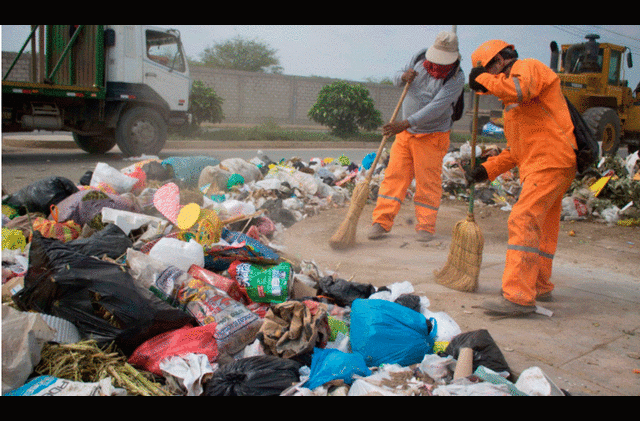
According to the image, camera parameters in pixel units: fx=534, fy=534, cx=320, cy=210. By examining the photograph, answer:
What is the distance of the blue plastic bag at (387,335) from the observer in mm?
2549

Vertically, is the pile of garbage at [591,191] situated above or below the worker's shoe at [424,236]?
above

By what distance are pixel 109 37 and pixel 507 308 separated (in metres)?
8.20

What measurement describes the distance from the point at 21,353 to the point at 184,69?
871 cm

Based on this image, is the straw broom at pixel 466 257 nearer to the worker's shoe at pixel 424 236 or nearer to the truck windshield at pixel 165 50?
the worker's shoe at pixel 424 236

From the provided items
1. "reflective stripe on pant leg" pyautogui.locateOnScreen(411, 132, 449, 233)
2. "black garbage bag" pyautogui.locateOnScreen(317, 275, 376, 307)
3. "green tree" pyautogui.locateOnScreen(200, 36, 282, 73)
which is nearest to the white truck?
"reflective stripe on pant leg" pyautogui.locateOnScreen(411, 132, 449, 233)

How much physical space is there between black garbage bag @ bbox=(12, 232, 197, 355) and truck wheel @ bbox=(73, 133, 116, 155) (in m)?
8.07

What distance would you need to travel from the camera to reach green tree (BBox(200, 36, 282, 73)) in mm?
30875

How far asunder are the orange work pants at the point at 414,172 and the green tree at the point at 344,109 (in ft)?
41.1

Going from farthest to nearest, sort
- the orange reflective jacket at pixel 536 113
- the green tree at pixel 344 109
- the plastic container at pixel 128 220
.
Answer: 1. the green tree at pixel 344 109
2. the plastic container at pixel 128 220
3. the orange reflective jacket at pixel 536 113

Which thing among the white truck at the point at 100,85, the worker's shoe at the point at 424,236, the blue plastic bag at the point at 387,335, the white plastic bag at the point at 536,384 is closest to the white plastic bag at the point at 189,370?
the blue plastic bag at the point at 387,335

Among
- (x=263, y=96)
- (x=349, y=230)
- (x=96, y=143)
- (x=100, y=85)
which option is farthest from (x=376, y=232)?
(x=263, y=96)

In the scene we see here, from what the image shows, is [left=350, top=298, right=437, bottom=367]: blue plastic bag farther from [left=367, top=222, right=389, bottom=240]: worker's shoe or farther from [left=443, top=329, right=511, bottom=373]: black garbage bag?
[left=367, top=222, right=389, bottom=240]: worker's shoe

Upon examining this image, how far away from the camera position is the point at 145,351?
2455 millimetres

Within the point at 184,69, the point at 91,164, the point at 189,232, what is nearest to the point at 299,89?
the point at 184,69
